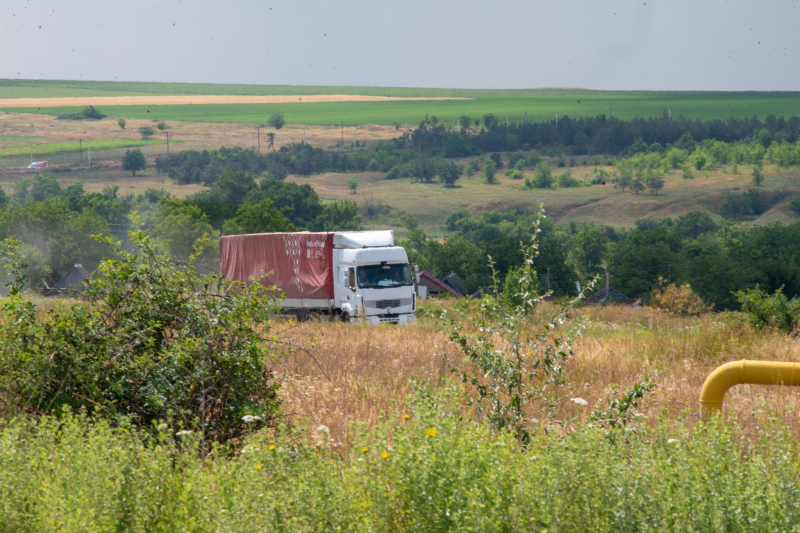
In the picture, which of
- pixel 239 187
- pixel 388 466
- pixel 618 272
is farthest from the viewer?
pixel 239 187

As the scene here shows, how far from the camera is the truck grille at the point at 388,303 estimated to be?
24562 millimetres

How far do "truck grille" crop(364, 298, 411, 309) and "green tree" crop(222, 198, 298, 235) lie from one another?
2634 inches

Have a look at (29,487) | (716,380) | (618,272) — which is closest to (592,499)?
(716,380)

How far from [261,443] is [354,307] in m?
20.5

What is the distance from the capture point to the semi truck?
2469 cm

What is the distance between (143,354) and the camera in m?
5.94

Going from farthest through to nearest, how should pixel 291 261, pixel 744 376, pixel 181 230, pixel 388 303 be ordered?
pixel 181 230 → pixel 291 261 → pixel 388 303 → pixel 744 376

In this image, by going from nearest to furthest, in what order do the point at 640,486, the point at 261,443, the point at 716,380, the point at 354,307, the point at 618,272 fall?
the point at 640,486, the point at 261,443, the point at 716,380, the point at 354,307, the point at 618,272

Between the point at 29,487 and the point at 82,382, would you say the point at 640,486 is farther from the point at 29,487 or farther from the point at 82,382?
the point at 82,382

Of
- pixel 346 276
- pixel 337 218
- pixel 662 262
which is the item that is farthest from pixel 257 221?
pixel 346 276

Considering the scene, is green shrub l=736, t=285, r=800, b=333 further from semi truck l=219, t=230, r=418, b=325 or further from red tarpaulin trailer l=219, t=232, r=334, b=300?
red tarpaulin trailer l=219, t=232, r=334, b=300

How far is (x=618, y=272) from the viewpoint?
10700cm

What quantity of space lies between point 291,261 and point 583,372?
1963 cm

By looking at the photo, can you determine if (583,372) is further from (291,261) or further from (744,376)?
(291,261)
